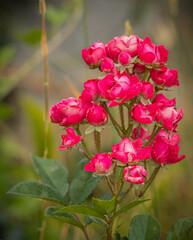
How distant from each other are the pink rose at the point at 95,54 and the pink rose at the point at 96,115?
0.08 metres

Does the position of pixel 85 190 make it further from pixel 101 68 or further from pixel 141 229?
pixel 101 68

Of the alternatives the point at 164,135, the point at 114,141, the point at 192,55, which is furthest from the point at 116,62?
the point at 192,55

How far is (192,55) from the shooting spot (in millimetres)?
1501

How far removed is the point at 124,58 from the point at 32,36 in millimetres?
915

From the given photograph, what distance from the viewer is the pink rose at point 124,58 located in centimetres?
53

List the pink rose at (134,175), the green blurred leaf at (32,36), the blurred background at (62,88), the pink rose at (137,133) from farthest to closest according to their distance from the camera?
the green blurred leaf at (32,36)
the blurred background at (62,88)
the pink rose at (137,133)
the pink rose at (134,175)

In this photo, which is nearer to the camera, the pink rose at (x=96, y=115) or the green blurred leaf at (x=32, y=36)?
the pink rose at (x=96, y=115)

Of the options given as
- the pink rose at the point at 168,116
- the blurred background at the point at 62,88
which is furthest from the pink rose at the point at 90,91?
the blurred background at the point at 62,88

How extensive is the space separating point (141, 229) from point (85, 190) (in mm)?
132

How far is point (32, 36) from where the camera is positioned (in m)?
1.37

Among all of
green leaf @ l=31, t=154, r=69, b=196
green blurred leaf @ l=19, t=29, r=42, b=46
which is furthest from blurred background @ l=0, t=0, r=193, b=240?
green leaf @ l=31, t=154, r=69, b=196

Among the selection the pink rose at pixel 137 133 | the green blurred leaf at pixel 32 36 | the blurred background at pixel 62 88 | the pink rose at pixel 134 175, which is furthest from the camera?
the green blurred leaf at pixel 32 36

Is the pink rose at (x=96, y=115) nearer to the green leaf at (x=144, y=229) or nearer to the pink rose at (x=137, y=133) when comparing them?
the pink rose at (x=137, y=133)

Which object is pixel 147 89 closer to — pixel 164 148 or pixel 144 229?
pixel 164 148
